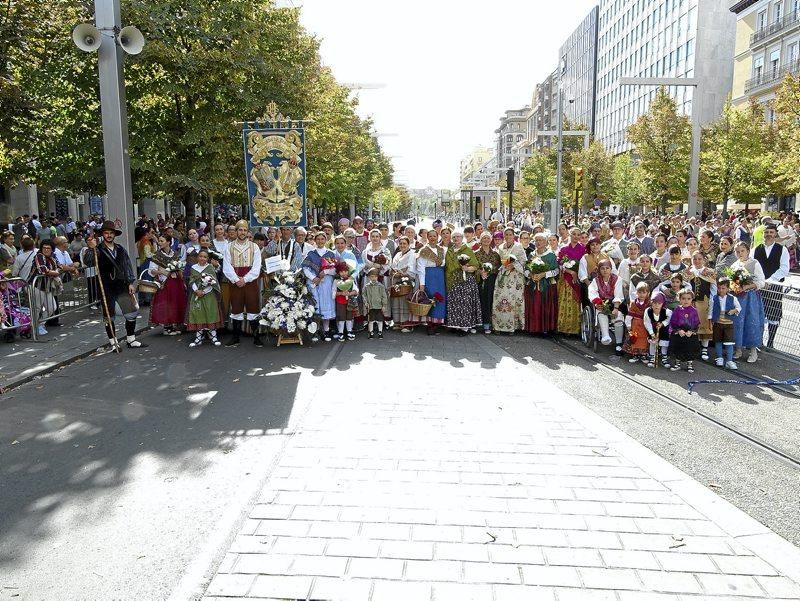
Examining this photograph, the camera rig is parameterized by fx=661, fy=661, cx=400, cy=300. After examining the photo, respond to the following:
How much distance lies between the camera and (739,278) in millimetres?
9695

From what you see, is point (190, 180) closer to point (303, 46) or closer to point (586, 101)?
point (303, 46)

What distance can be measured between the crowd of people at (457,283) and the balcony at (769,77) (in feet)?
129

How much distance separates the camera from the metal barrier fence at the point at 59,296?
11211 millimetres

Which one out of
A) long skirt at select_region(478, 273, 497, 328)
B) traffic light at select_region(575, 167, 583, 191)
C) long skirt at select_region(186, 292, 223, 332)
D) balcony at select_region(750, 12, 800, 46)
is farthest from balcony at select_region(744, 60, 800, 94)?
long skirt at select_region(186, 292, 223, 332)

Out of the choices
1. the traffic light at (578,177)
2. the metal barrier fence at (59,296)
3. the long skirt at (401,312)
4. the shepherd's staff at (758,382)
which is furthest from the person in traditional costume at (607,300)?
the traffic light at (578,177)

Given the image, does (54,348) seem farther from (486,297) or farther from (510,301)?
(510,301)

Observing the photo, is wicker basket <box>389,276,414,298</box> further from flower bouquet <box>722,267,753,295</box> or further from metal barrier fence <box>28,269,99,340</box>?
metal barrier fence <box>28,269,99,340</box>

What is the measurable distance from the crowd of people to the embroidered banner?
0.42m

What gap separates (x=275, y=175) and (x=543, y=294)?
5.48m

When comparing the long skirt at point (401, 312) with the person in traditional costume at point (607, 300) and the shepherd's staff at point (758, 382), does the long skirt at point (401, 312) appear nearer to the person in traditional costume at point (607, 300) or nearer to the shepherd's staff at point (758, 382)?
the person in traditional costume at point (607, 300)

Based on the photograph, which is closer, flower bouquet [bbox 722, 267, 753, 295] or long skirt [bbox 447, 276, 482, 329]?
flower bouquet [bbox 722, 267, 753, 295]

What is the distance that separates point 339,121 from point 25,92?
17266 millimetres

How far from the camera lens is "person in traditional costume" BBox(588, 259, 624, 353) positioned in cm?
1012

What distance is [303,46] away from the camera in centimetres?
1948
